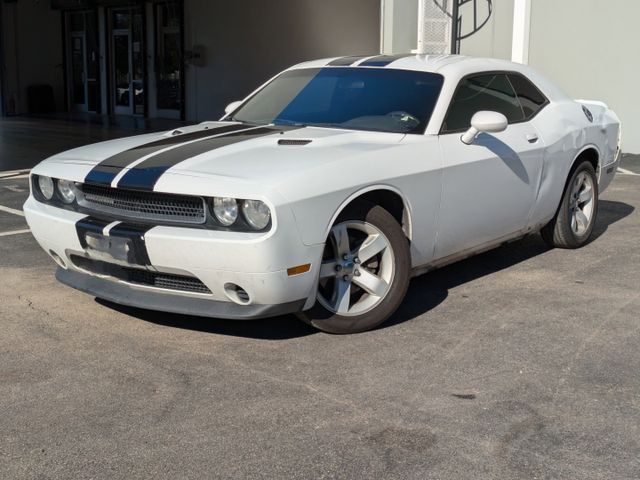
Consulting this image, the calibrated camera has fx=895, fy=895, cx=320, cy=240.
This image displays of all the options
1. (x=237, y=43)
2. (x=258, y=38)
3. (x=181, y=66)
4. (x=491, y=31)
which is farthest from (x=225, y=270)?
(x=181, y=66)

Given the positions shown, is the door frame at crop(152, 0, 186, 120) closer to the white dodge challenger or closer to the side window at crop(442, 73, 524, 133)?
the white dodge challenger

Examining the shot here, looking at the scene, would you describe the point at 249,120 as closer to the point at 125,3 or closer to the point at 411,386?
the point at 411,386

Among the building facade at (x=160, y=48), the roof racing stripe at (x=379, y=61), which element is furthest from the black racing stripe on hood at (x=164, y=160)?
the building facade at (x=160, y=48)

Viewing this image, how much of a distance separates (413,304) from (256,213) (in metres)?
1.55

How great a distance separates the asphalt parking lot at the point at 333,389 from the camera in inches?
132

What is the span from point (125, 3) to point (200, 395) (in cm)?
1946

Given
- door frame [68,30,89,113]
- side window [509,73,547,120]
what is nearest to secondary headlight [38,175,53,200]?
side window [509,73,547,120]

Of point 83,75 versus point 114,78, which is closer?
point 114,78

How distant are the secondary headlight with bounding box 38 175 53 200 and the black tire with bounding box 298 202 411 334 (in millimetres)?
1607

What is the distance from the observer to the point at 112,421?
368 centimetres

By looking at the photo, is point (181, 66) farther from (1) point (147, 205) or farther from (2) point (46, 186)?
(1) point (147, 205)

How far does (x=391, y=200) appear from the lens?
4.95 metres

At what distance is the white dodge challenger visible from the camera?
429 centimetres

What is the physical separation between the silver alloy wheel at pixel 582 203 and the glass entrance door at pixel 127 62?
16.4 m
